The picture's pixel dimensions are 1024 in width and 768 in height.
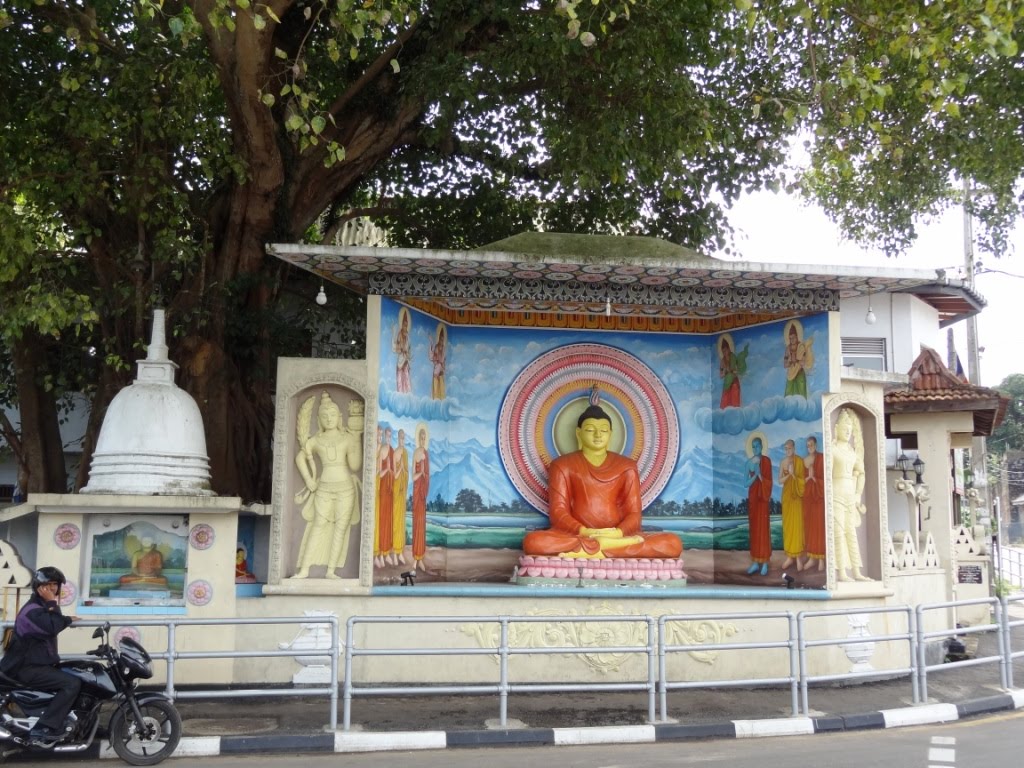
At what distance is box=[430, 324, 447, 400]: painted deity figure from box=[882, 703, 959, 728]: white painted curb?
5.79 m

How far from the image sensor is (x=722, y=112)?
1220 cm

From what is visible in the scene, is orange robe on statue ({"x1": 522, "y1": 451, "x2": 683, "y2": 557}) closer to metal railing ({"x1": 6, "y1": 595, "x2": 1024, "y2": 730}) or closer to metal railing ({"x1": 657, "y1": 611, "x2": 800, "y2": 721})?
metal railing ({"x1": 6, "y1": 595, "x2": 1024, "y2": 730})

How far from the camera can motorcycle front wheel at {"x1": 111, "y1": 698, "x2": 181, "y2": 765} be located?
7199 mm

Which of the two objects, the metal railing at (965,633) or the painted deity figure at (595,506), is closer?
the metal railing at (965,633)

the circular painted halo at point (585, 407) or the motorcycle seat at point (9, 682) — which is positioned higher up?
the circular painted halo at point (585, 407)

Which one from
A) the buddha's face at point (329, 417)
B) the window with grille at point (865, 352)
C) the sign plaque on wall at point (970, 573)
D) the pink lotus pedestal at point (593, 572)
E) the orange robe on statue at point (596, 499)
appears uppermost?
the window with grille at point (865, 352)

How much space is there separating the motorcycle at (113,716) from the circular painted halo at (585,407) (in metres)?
5.93

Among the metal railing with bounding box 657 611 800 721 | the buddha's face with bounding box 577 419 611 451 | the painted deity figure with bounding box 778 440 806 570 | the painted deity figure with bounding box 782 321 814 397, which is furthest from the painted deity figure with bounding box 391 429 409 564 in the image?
the painted deity figure with bounding box 782 321 814 397

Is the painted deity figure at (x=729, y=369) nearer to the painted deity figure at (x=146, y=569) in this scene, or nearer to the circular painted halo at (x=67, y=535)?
the painted deity figure at (x=146, y=569)

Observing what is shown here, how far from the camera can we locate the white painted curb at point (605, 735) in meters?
7.98

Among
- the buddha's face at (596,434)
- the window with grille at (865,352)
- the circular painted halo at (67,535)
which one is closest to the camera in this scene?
the circular painted halo at (67,535)

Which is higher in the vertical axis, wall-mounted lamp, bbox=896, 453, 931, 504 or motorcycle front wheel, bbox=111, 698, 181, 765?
wall-mounted lamp, bbox=896, 453, 931, 504

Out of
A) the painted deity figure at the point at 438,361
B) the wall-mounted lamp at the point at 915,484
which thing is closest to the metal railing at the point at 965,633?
the wall-mounted lamp at the point at 915,484

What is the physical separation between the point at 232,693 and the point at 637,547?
17.7 feet
